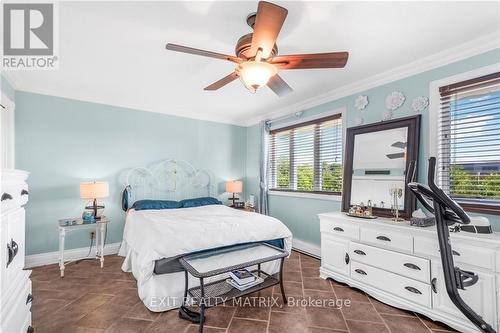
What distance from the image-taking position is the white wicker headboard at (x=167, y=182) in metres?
4.24

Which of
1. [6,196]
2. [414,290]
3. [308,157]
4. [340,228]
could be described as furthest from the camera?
[308,157]

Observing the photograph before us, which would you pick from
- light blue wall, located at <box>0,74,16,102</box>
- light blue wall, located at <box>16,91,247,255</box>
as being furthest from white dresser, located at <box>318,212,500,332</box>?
light blue wall, located at <box>0,74,16,102</box>

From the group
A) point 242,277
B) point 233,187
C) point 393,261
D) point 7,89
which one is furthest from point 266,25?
point 233,187

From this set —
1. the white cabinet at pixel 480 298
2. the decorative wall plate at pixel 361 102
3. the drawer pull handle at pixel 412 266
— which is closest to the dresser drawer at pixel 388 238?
the drawer pull handle at pixel 412 266

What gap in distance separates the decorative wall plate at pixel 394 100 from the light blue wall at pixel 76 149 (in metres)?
3.54

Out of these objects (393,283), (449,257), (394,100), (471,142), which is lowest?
(393,283)

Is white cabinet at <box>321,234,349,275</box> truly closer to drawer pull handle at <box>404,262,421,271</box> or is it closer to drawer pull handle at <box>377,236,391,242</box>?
drawer pull handle at <box>377,236,391,242</box>

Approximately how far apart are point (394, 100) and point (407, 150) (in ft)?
2.19

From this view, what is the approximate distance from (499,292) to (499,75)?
191cm

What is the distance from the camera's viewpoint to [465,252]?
2.03 meters

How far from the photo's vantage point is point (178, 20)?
2.01m

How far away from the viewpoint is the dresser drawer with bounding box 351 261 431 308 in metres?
2.22

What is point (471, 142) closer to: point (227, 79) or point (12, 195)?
point (227, 79)

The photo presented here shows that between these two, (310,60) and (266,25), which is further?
(310,60)
